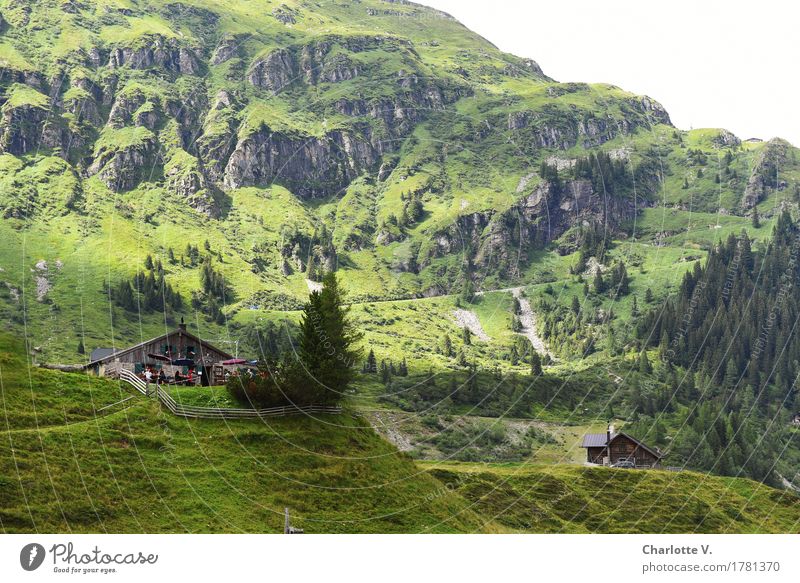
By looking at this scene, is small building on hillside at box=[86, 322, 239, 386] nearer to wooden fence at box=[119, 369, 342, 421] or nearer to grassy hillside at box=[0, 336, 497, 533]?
wooden fence at box=[119, 369, 342, 421]

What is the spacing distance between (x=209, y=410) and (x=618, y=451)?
101569mm

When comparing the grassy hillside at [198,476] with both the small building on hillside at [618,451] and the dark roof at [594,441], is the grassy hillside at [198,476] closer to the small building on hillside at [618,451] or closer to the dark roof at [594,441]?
the dark roof at [594,441]

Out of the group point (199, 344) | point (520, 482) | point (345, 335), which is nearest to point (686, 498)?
point (520, 482)

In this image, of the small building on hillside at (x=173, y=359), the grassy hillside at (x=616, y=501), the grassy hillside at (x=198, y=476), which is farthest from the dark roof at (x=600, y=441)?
the small building on hillside at (x=173, y=359)

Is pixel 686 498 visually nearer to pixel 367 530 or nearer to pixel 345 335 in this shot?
pixel 345 335

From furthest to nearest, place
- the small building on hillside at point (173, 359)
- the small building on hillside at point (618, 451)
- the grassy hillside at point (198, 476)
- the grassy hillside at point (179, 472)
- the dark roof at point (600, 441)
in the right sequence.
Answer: the dark roof at point (600, 441) → the small building on hillside at point (618, 451) → the small building on hillside at point (173, 359) → the grassy hillside at point (198, 476) → the grassy hillside at point (179, 472)

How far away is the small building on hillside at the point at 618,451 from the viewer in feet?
568

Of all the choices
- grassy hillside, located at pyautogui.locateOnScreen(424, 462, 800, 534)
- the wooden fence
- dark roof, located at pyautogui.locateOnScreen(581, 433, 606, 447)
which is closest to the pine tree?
the wooden fence

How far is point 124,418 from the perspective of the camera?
287ft

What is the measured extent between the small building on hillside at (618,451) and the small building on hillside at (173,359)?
73275 millimetres

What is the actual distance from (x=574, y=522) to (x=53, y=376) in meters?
65.4

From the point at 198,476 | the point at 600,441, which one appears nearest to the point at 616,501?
the point at 600,441

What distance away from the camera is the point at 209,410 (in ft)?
305

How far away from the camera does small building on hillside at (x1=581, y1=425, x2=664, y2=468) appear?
568ft
